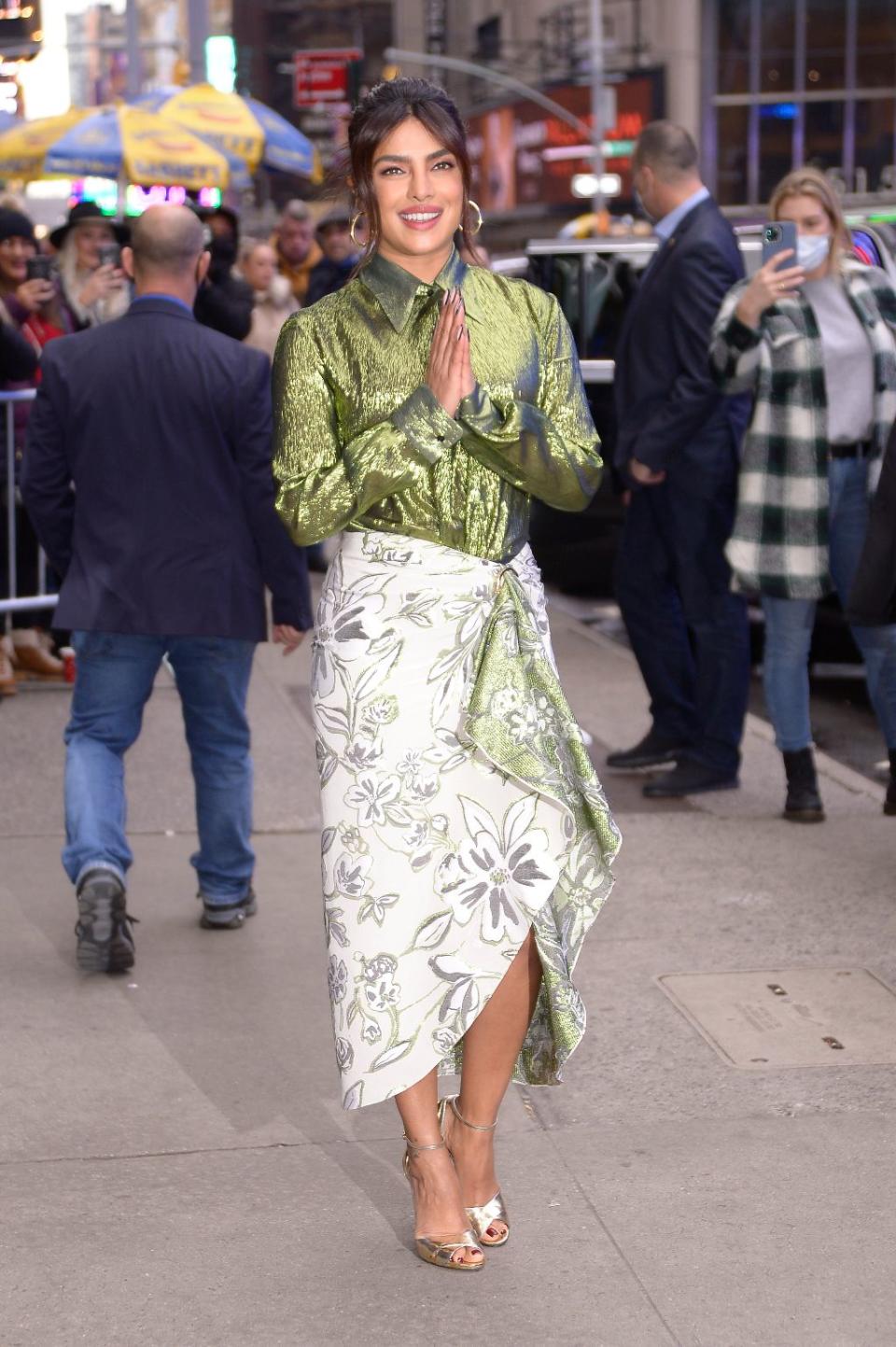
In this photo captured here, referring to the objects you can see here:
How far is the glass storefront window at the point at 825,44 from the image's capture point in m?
44.6

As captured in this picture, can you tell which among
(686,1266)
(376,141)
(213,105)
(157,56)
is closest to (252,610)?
(376,141)

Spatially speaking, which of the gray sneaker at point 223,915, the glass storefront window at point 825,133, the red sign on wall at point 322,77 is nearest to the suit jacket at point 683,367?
the gray sneaker at point 223,915

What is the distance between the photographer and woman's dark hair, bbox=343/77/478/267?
3.39 meters

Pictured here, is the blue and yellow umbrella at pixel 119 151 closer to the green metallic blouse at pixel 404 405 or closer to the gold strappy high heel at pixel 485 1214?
the green metallic blouse at pixel 404 405

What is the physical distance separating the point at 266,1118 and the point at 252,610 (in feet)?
5.23

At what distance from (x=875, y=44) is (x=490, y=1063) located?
146ft

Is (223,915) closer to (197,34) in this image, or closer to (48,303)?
(48,303)

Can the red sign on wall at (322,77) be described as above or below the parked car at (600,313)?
above

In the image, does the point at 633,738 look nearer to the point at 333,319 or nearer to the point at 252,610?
the point at 252,610

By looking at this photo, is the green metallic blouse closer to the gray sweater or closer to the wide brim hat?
the gray sweater

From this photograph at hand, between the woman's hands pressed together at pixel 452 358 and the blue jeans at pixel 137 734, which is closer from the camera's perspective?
the woman's hands pressed together at pixel 452 358

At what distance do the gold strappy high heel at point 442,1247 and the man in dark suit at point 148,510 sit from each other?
6.21ft

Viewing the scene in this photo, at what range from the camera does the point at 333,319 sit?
3.47 metres

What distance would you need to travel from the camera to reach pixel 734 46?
45.8 meters
